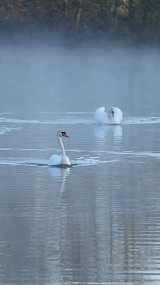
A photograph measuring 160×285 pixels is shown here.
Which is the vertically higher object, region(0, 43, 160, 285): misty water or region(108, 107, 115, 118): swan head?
region(0, 43, 160, 285): misty water

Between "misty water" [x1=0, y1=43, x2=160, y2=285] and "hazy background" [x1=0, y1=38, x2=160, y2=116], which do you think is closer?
"misty water" [x1=0, y1=43, x2=160, y2=285]

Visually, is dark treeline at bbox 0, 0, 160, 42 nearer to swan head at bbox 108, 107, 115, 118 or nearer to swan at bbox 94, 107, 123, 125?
swan at bbox 94, 107, 123, 125

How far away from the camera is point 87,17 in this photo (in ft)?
147

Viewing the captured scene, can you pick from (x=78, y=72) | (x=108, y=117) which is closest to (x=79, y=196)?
(x=108, y=117)

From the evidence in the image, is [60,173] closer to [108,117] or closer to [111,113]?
[111,113]

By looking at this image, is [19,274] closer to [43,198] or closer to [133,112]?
[43,198]

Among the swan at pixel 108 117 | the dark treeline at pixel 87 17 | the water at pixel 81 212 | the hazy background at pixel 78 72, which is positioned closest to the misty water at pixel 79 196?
the water at pixel 81 212

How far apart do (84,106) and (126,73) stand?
1036cm

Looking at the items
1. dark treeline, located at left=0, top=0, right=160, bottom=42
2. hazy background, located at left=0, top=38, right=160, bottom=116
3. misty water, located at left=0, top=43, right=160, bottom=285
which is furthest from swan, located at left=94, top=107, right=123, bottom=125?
dark treeline, located at left=0, top=0, right=160, bottom=42

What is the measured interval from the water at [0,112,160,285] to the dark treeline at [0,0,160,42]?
23.1 metres

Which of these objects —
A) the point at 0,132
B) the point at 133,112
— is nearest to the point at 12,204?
the point at 0,132

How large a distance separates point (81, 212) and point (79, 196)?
1.24 meters

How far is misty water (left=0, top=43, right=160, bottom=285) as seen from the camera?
9125mm

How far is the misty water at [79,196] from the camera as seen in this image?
29.9ft
